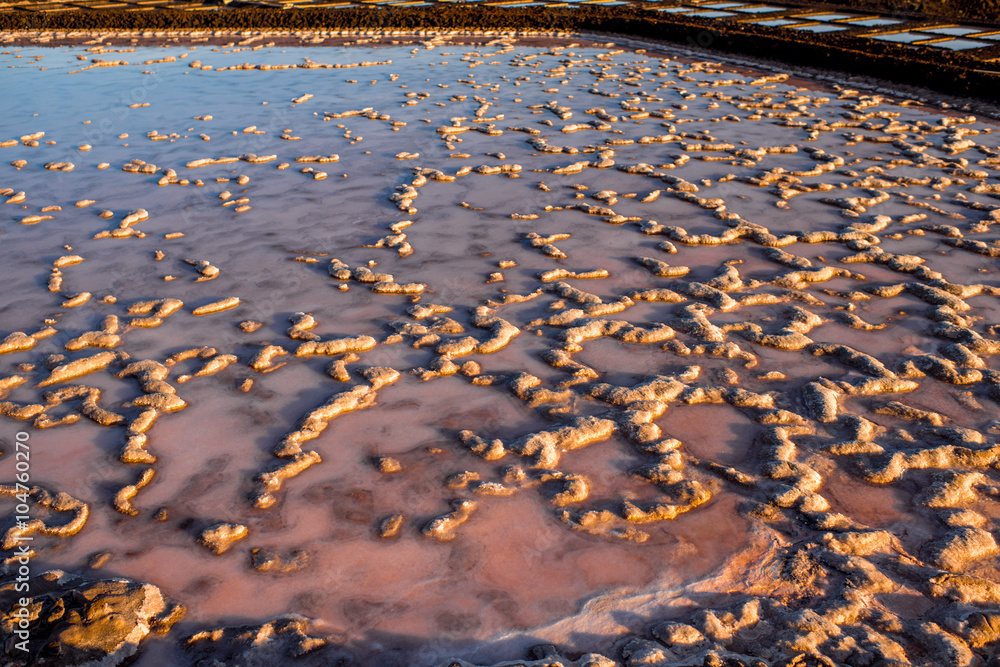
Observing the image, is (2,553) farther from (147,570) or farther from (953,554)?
(953,554)

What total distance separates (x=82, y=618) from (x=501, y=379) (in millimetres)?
1847

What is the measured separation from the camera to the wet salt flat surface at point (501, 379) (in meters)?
2.12

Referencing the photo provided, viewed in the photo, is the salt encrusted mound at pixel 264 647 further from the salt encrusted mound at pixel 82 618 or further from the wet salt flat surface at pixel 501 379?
the salt encrusted mound at pixel 82 618

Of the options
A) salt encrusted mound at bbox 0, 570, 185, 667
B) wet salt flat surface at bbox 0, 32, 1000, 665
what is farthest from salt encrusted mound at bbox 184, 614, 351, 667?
salt encrusted mound at bbox 0, 570, 185, 667

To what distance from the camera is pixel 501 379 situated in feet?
10.2

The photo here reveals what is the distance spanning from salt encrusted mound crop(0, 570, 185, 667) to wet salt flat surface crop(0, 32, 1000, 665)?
0.07 metres

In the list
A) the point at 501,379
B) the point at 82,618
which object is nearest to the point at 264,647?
the point at 82,618

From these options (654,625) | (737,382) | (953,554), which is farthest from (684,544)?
(737,382)

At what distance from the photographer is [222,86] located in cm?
966

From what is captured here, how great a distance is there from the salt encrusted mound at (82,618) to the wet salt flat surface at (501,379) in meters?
0.07

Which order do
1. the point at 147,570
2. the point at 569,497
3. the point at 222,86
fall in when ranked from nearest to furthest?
the point at 147,570 → the point at 569,497 → the point at 222,86

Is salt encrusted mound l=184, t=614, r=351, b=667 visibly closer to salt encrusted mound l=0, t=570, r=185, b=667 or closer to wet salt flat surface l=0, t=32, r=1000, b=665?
wet salt flat surface l=0, t=32, r=1000, b=665

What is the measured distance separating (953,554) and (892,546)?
18 centimetres

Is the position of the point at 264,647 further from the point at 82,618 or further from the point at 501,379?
the point at 501,379
